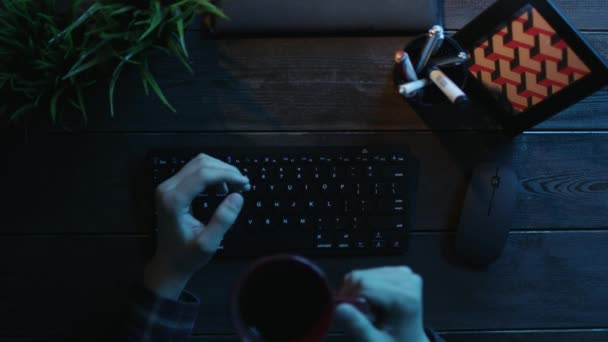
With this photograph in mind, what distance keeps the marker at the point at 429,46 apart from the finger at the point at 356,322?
42cm

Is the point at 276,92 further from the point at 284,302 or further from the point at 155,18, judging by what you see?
the point at 284,302

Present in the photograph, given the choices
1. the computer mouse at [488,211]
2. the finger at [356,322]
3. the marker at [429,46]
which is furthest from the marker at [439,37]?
the finger at [356,322]

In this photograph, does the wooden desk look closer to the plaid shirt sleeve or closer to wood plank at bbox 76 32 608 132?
wood plank at bbox 76 32 608 132

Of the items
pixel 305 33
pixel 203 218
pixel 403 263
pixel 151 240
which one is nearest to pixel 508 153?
pixel 403 263

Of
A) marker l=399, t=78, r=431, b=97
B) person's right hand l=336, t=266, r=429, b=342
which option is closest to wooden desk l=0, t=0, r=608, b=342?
marker l=399, t=78, r=431, b=97

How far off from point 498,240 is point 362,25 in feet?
1.46

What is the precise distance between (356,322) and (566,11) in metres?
0.70

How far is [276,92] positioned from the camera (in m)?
0.91

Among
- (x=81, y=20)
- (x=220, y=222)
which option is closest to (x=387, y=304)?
(x=220, y=222)

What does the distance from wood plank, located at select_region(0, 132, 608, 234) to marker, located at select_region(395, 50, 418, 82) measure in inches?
5.0

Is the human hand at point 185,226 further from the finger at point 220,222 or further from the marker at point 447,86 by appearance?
the marker at point 447,86

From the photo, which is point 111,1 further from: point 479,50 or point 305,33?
point 479,50

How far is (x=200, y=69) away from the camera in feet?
2.97

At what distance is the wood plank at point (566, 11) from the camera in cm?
91
